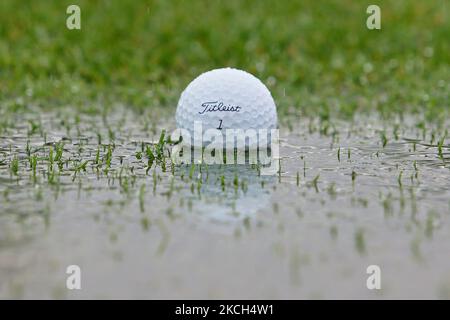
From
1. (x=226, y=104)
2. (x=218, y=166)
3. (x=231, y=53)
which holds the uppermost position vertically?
(x=231, y=53)

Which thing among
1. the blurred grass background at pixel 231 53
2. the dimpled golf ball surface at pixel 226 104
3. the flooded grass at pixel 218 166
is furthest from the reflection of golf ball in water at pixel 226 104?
the blurred grass background at pixel 231 53

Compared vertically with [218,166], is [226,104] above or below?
above

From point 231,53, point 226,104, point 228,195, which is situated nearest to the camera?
point 228,195

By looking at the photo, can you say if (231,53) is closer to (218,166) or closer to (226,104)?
(226,104)

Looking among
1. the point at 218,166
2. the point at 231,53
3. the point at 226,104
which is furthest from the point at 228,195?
the point at 231,53

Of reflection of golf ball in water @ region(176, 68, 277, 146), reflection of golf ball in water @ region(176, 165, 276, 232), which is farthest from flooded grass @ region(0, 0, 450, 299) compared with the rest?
reflection of golf ball in water @ region(176, 68, 277, 146)

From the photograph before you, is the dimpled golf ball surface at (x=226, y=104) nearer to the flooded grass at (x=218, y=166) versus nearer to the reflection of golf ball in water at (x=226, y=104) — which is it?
the reflection of golf ball in water at (x=226, y=104)

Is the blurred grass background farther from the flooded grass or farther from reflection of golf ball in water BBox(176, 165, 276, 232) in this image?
reflection of golf ball in water BBox(176, 165, 276, 232)
